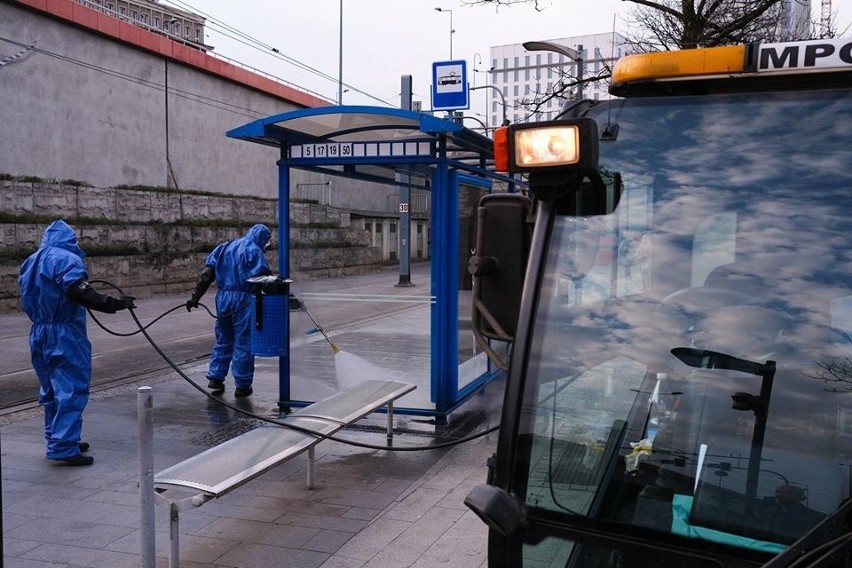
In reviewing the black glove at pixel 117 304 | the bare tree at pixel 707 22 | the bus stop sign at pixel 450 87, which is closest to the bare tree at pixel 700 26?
the bare tree at pixel 707 22

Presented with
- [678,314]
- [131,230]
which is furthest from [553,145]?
[131,230]

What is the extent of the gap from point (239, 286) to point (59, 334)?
9.48ft

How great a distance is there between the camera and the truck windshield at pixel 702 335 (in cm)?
216

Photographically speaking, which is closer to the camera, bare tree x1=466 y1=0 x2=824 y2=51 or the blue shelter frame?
the blue shelter frame

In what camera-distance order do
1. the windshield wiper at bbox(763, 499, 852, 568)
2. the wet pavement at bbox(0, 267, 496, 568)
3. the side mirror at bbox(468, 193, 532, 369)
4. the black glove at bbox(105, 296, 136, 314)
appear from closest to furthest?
1. the windshield wiper at bbox(763, 499, 852, 568)
2. the side mirror at bbox(468, 193, 532, 369)
3. the wet pavement at bbox(0, 267, 496, 568)
4. the black glove at bbox(105, 296, 136, 314)

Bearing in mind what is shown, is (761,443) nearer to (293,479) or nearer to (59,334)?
(293,479)

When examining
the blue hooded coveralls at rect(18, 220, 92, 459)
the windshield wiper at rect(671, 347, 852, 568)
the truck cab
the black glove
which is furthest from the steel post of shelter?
the windshield wiper at rect(671, 347, 852, 568)

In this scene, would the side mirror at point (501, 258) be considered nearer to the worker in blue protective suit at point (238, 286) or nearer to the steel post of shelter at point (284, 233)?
the steel post of shelter at point (284, 233)

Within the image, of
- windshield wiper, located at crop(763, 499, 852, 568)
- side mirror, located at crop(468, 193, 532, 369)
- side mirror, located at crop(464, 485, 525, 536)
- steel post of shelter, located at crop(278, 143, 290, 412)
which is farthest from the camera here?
steel post of shelter, located at crop(278, 143, 290, 412)

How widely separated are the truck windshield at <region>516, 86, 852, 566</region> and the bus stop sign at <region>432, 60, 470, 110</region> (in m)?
16.1

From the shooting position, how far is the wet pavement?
4.66m

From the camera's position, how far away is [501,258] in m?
2.46

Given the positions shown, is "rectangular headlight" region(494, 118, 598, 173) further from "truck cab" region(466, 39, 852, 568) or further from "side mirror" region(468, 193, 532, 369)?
"side mirror" region(468, 193, 532, 369)

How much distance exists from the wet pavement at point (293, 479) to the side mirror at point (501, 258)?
2334 mm
